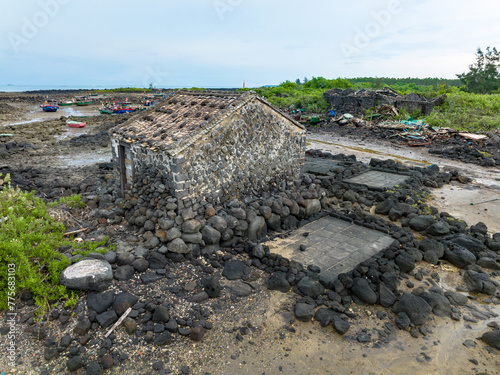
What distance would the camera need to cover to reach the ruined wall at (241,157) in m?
7.77

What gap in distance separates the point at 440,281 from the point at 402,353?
2.77 meters

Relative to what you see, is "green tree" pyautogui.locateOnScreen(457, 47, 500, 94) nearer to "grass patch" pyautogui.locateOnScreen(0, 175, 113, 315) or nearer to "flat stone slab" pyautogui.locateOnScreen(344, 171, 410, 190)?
"flat stone slab" pyautogui.locateOnScreen(344, 171, 410, 190)

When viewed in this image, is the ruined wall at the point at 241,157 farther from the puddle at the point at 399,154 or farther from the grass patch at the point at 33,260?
the puddle at the point at 399,154

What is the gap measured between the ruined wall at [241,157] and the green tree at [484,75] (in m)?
51.6

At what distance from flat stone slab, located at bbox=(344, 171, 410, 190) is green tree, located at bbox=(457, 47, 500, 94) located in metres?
45.3

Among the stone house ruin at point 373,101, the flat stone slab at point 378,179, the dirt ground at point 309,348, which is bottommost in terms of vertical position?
the dirt ground at point 309,348

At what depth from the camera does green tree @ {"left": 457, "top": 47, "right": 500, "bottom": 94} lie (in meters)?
47.0

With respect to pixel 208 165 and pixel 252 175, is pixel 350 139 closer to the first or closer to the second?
pixel 252 175

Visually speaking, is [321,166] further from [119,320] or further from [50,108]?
[50,108]

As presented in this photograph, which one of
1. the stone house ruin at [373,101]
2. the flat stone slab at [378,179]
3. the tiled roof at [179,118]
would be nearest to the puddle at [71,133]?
the tiled roof at [179,118]

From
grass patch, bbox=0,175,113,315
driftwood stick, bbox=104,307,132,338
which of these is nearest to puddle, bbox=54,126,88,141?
grass patch, bbox=0,175,113,315

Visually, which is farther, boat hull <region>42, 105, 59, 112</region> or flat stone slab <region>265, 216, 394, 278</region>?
boat hull <region>42, 105, 59, 112</region>

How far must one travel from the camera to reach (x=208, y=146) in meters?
7.96

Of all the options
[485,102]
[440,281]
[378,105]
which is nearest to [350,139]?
[378,105]
